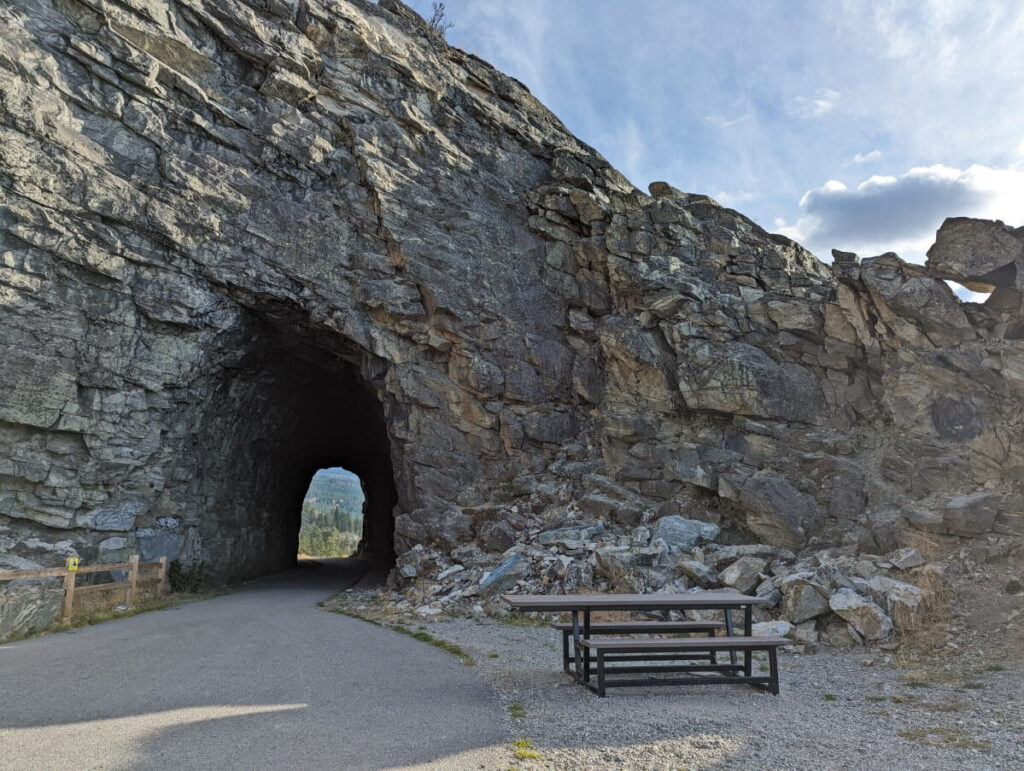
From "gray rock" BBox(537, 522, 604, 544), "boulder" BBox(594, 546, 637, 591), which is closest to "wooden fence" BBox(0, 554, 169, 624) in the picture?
"gray rock" BBox(537, 522, 604, 544)

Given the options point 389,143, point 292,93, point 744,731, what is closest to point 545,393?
point 389,143

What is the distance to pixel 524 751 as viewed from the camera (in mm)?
5121

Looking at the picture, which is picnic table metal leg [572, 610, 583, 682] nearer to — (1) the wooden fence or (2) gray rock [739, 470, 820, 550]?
(1) the wooden fence

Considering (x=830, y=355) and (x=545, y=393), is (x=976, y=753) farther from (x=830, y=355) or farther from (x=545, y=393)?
(x=545, y=393)

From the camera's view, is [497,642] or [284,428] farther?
[284,428]

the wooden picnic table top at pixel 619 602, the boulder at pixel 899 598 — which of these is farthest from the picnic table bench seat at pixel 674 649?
the boulder at pixel 899 598

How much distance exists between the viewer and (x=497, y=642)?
431 inches

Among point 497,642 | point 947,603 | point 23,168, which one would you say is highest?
point 23,168

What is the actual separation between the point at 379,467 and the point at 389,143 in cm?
2113

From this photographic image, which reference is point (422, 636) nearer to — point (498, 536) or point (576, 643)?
point (576, 643)

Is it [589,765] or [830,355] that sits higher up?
[830,355]

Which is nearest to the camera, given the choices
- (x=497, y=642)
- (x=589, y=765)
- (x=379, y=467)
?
(x=589, y=765)

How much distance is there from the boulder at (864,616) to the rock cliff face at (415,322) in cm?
491

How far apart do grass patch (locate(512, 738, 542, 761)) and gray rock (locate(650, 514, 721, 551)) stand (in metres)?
11.2
